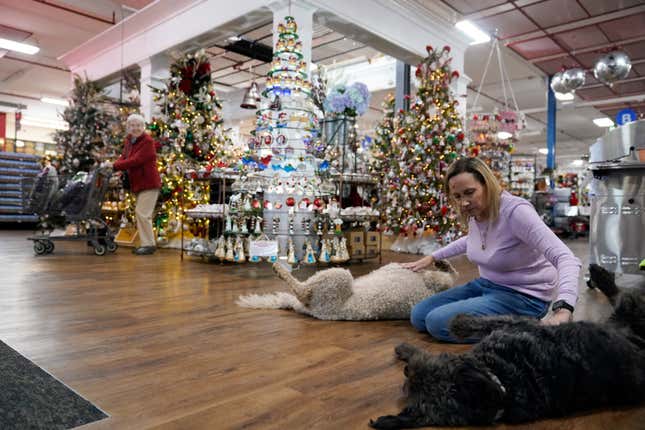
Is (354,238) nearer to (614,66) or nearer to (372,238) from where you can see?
(372,238)

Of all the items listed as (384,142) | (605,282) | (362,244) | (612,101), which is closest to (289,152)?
(362,244)

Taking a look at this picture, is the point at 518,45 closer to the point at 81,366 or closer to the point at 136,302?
the point at 136,302

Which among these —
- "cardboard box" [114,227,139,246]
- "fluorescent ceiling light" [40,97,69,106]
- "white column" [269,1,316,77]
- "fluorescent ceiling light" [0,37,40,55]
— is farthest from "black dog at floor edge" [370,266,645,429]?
"fluorescent ceiling light" [40,97,69,106]

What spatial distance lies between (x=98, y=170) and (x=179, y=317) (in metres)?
3.56

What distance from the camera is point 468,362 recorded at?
3.85 ft

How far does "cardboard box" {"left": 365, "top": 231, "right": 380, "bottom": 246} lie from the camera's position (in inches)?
213

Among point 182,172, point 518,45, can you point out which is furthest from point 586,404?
point 518,45

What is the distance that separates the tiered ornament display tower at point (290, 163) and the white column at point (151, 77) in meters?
3.34

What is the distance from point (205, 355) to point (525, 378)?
119 centimetres

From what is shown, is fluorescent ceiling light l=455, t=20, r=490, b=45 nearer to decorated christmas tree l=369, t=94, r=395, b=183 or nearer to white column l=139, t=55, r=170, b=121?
decorated christmas tree l=369, t=94, r=395, b=183

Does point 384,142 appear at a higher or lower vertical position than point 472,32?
lower

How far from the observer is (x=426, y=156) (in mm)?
6477

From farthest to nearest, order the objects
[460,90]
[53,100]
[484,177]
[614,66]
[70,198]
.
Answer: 1. [53,100]
2. [460,90]
3. [614,66]
4. [70,198]
5. [484,177]

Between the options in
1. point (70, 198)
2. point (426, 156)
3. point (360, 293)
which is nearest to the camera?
point (360, 293)
